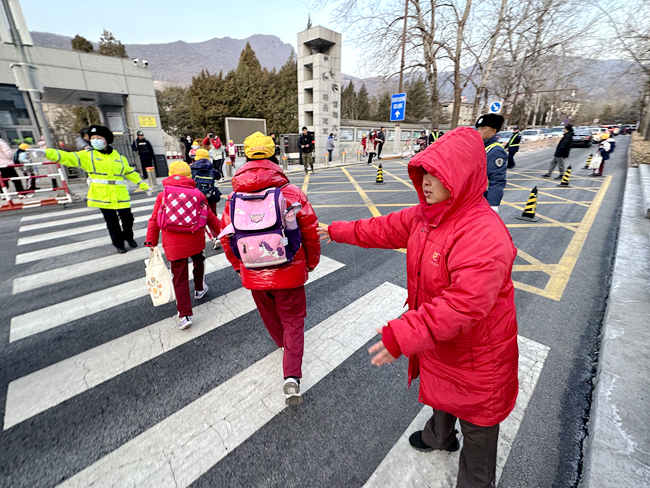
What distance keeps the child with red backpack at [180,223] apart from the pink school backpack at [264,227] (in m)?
1.19

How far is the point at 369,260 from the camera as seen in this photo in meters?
4.86

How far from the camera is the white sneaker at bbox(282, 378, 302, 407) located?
226cm

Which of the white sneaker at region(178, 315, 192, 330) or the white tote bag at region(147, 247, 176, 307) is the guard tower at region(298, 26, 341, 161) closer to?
the white tote bag at region(147, 247, 176, 307)

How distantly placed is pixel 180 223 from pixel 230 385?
1.61m

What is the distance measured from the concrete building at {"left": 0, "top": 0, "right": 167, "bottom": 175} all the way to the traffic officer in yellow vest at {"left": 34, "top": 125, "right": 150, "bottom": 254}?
262 inches

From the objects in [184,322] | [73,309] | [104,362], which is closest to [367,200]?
[184,322]

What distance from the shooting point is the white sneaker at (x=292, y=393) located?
226 cm

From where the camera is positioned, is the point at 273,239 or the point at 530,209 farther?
the point at 530,209

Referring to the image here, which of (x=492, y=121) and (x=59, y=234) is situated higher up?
(x=492, y=121)

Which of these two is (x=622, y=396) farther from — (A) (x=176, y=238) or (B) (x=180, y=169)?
(B) (x=180, y=169)

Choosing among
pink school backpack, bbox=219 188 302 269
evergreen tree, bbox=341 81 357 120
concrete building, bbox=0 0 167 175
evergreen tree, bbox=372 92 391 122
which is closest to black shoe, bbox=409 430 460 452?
pink school backpack, bbox=219 188 302 269

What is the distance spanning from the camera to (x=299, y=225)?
2223 millimetres

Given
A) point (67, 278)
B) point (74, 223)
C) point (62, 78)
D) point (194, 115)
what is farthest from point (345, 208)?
point (194, 115)

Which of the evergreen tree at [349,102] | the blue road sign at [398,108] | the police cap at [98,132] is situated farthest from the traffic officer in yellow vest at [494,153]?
the evergreen tree at [349,102]
